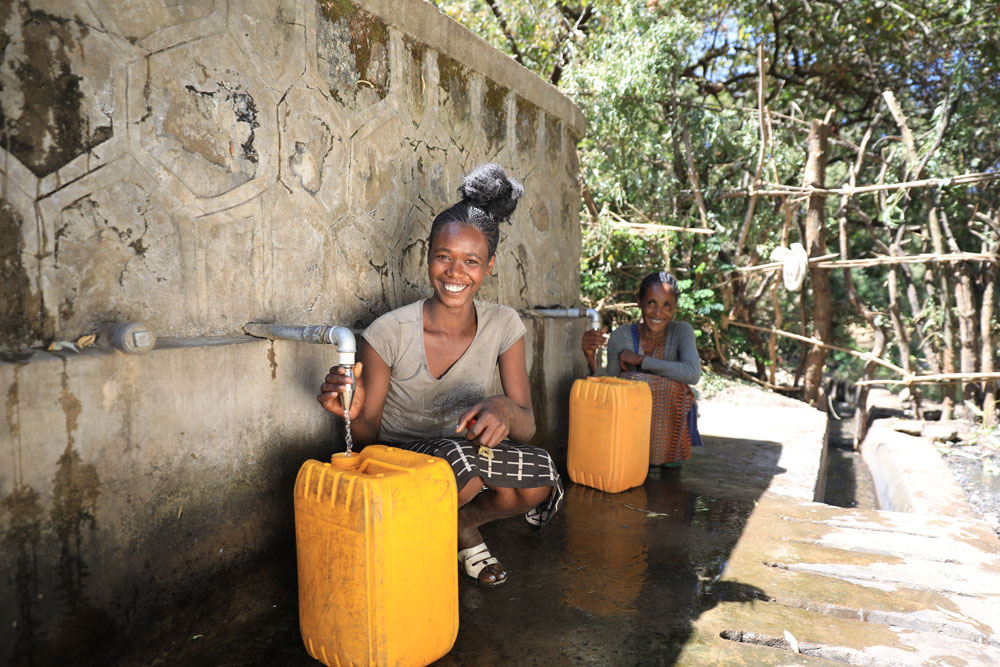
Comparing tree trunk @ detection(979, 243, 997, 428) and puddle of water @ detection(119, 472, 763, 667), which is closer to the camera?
puddle of water @ detection(119, 472, 763, 667)

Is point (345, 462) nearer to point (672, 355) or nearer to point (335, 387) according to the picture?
point (335, 387)

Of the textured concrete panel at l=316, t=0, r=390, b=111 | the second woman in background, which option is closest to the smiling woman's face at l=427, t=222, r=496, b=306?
the textured concrete panel at l=316, t=0, r=390, b=111

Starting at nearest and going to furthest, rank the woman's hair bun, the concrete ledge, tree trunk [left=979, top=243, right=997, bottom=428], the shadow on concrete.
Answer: the shadow on concrete < the woman's hair bun < the concrete ledge < tree trunk [left=979, top=243, right=997, bottom=428]

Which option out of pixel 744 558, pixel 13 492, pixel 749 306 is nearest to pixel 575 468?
pixel 744 558

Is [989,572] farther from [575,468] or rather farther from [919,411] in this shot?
[919,411]

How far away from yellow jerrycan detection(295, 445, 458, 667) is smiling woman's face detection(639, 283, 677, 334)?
2276 mm

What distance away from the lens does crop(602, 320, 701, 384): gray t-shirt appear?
368 centimetres

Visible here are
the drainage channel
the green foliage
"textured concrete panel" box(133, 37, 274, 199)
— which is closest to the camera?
"textured concrete panel" box(133, 37, 274, 199)

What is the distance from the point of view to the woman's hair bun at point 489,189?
2406 mm

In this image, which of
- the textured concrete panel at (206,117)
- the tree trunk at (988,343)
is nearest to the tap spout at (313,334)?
the textured concrete panel at (206,117)

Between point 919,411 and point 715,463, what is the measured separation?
14.4 feet

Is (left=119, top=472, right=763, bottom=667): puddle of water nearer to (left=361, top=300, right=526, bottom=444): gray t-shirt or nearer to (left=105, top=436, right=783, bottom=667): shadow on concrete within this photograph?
(left=105, top=436, right=783, bottom=667): shadow on concrete

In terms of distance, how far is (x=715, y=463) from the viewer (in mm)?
4102

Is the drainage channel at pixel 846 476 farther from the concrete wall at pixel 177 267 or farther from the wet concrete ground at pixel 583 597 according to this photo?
the concrete wall at pixel 177 267
